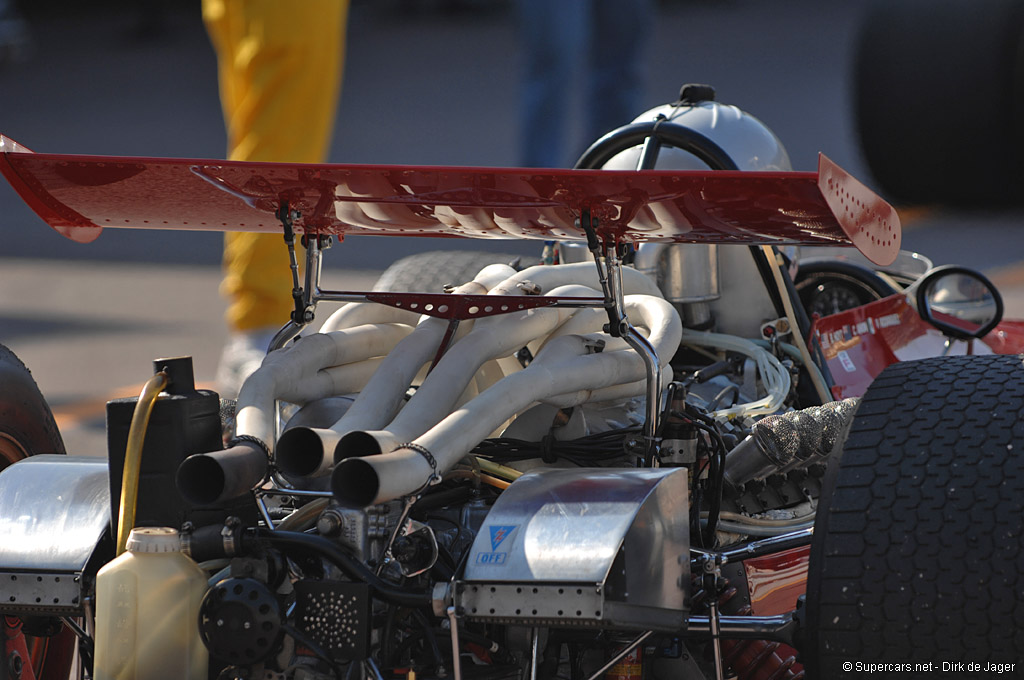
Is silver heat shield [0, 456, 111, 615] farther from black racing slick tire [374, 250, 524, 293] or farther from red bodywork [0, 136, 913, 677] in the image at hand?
black racing slick tire [374, 250, 524, 293]

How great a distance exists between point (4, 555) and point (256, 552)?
1.52 ft

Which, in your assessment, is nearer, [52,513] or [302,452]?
[302,452]

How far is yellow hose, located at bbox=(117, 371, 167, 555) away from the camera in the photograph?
2239 mm

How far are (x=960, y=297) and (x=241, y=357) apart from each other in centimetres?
224

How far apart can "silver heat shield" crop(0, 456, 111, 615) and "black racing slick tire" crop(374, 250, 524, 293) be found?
1925 millimetres

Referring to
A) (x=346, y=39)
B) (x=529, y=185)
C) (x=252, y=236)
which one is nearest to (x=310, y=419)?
(x=529, y=185)

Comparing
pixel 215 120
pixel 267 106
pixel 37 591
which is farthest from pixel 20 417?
pixel 215 120

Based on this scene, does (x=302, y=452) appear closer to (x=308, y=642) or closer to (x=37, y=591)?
(x=308, y=642)

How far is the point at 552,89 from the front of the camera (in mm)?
6832

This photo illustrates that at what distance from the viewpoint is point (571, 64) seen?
6.79m

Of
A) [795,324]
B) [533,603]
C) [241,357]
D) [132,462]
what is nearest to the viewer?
[533,603]

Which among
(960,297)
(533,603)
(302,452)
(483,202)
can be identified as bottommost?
(533,603)

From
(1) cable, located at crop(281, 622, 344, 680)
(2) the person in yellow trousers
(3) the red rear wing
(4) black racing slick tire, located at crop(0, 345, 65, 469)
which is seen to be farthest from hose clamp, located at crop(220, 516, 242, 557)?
(2) the person in yellow trousers

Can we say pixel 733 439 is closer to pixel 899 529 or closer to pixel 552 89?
pixel 899 529
